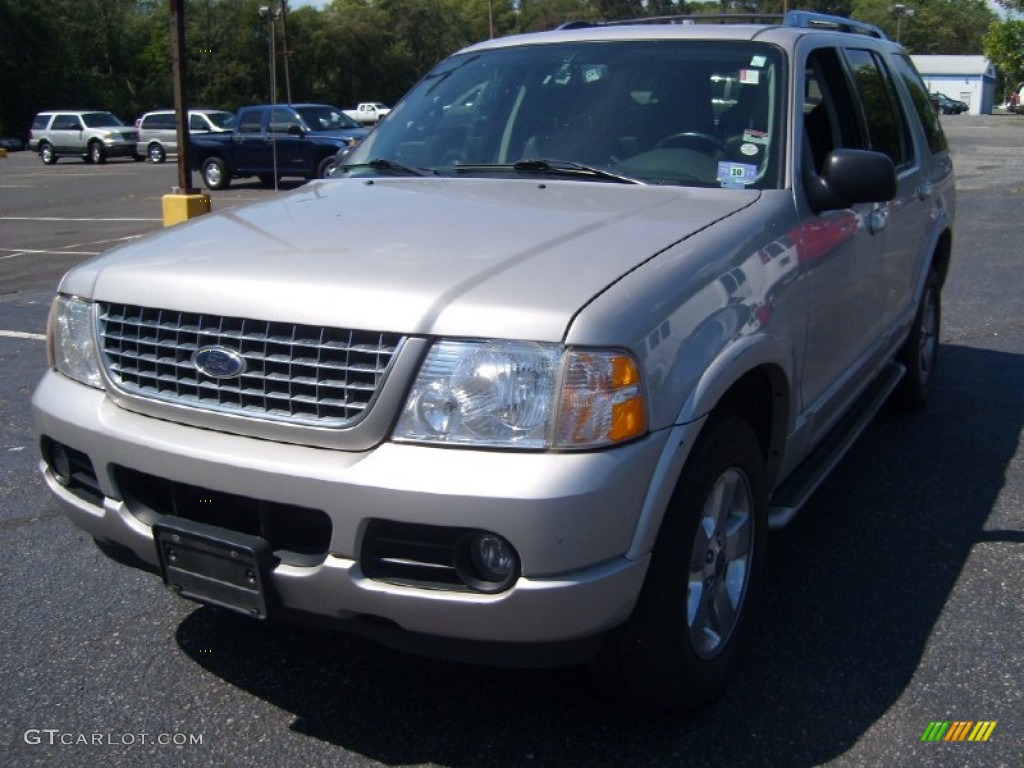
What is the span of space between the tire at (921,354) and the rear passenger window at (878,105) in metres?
0.86

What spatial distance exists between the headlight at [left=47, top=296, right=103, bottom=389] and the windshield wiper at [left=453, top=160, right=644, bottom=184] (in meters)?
1.45

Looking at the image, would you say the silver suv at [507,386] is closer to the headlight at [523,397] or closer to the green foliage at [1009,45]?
the headlight at [523,397]

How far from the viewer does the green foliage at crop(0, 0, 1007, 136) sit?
51.8 meters

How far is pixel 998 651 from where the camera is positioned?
11.0 ft

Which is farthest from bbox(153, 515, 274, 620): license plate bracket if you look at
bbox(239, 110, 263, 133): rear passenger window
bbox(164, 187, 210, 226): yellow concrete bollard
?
bbox(239, 110, 263, 133): rear passenger window

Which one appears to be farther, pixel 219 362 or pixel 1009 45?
pixel 1009 45

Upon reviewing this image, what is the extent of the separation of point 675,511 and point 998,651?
1.35 m

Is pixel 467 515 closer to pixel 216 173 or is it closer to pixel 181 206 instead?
pixel 181 206

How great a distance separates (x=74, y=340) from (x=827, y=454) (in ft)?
8.53

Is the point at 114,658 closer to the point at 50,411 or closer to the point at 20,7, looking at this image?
Result: the point at 50,411

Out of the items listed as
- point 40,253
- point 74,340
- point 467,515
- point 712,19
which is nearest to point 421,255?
point 467,515

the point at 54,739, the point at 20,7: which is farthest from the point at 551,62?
the point at 20,7

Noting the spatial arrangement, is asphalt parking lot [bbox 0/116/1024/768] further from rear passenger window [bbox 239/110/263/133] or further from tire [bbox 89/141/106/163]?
tire [bbox 89/141/106/163]
